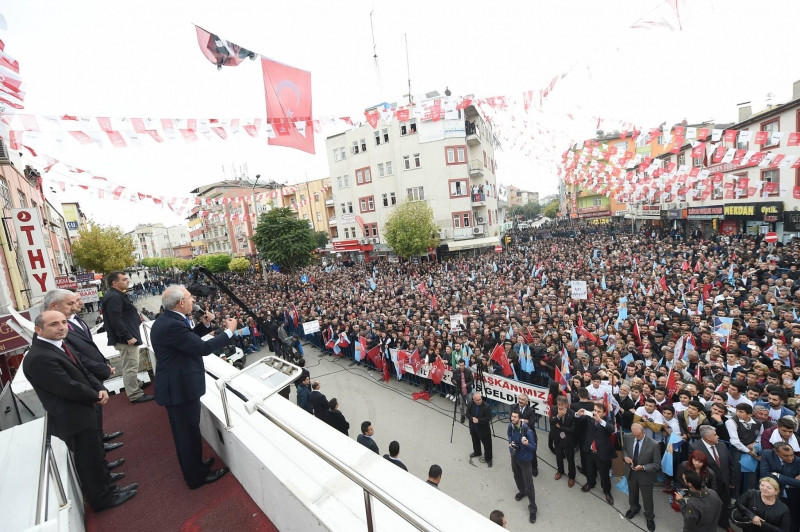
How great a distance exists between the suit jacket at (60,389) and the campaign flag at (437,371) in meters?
7.51

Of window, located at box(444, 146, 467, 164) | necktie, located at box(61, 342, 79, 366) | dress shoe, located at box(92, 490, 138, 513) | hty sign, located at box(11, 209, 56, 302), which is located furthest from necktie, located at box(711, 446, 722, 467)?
window, located at box(444, 146, 467, 164)

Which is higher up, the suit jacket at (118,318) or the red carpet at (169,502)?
the suit jacket at (118,318)

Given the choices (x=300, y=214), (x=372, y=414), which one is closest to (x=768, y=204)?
(x=372, y=414)

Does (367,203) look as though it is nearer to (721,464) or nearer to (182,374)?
(721,464)

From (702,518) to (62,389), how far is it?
Result: 6.70 metres

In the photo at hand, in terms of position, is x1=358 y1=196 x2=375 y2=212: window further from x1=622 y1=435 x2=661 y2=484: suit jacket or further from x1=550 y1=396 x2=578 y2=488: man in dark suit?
x1=622 y1=435 x2=661 y2=484: suit jacket

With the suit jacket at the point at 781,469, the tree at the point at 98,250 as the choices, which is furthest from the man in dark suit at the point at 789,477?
the tree at the point at 98,250

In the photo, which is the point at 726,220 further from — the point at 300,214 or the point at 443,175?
the point at 300,214

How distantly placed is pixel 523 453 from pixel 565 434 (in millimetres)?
1018

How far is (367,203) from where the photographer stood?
33969 millimetres

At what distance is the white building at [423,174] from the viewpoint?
98.8 ft

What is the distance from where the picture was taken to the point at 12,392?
424 centimetres

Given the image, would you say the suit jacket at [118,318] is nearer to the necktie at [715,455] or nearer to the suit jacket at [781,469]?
the necktie at [715,455]

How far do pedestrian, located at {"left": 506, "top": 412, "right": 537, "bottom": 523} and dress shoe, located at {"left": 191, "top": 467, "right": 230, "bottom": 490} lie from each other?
4356mm
